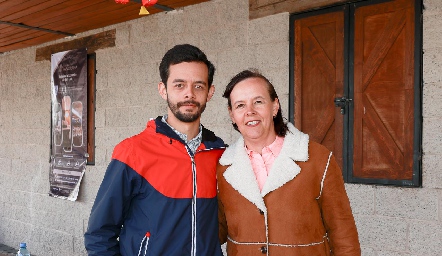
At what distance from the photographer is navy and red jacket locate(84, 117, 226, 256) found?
1.61 metres

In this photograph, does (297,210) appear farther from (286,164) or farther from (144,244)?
(144,244)

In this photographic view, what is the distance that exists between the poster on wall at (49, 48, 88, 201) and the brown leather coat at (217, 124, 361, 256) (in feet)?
11.2

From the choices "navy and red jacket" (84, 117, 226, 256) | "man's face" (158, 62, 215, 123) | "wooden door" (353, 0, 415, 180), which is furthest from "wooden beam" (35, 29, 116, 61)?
"navy and red jacket" (84, 117, 226, 256)

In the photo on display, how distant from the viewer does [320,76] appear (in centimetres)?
302

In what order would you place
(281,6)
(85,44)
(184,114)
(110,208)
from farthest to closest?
(85,44) < (281,6) < (184,114) < (110,208)

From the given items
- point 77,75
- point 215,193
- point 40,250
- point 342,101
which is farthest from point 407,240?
point 40,250

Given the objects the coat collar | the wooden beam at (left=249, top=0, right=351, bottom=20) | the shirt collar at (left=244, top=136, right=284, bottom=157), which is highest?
the wooden beam at (left=249, top=0, right=351, bottom=20)

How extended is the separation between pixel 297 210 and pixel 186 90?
23.7 inches

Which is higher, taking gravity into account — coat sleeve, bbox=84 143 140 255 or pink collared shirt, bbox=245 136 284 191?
pink collared shirt, bbox=245 136 284 191

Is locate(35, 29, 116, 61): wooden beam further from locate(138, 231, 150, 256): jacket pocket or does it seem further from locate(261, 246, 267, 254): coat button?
locate(261, 246, 267, 254): coat button

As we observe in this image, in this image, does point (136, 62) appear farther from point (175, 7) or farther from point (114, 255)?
point (114, 255)

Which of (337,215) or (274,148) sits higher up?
(274,148)

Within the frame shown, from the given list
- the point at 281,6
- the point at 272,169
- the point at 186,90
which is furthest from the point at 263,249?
the point at 281,6

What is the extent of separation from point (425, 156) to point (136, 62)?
8.75 feet
